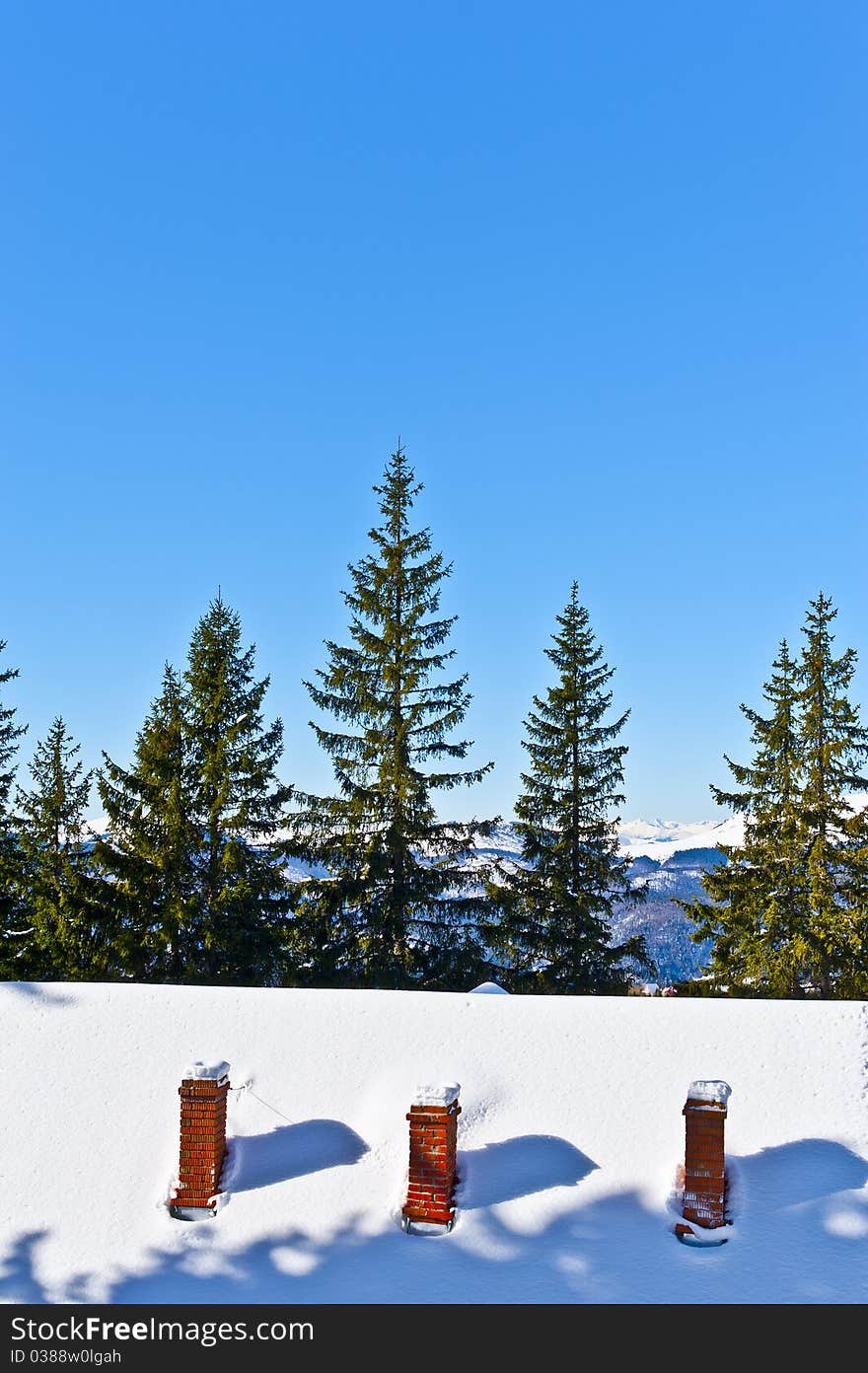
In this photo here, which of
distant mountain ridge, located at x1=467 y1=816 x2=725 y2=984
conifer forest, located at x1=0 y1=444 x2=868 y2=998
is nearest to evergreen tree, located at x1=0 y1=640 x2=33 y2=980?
conifer forest, located at x1=0 y1=444 x2=868 y2=998

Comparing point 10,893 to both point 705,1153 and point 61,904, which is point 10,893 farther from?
point 705,1153

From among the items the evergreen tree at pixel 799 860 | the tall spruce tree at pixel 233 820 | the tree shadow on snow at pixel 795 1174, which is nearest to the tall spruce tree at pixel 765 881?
the evergreen tree at pixel 799 860

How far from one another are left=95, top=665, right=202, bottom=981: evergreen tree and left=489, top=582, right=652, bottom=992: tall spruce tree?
279 inches

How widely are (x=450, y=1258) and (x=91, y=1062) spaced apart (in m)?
3.58

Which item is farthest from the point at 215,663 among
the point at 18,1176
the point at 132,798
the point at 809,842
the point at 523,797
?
the point at 18,1176

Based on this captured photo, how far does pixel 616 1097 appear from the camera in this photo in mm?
7340

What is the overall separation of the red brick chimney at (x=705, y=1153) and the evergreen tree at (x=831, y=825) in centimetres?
1566

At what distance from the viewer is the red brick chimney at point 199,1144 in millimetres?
6836

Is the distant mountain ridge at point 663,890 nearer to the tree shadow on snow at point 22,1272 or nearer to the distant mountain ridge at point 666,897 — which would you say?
the distant mountain ridge at point 666,897

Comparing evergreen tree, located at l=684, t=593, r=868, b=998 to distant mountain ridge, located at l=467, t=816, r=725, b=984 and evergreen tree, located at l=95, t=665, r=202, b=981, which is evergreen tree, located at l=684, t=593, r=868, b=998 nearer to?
distant mountain ridge, located at l=467, t=816, r=725, b=984

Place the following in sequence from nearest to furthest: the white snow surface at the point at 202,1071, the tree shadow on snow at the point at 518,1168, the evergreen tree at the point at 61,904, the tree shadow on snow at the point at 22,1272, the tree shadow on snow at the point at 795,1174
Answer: the tree shadow on snow at the point at 22,1272, the tree shadow on snow at the point at 795,1174, the tree shadow on snow at the point at 518,1168, the white snow surface at the point at 202,1071, the evergreen tree at the point at 61,904
